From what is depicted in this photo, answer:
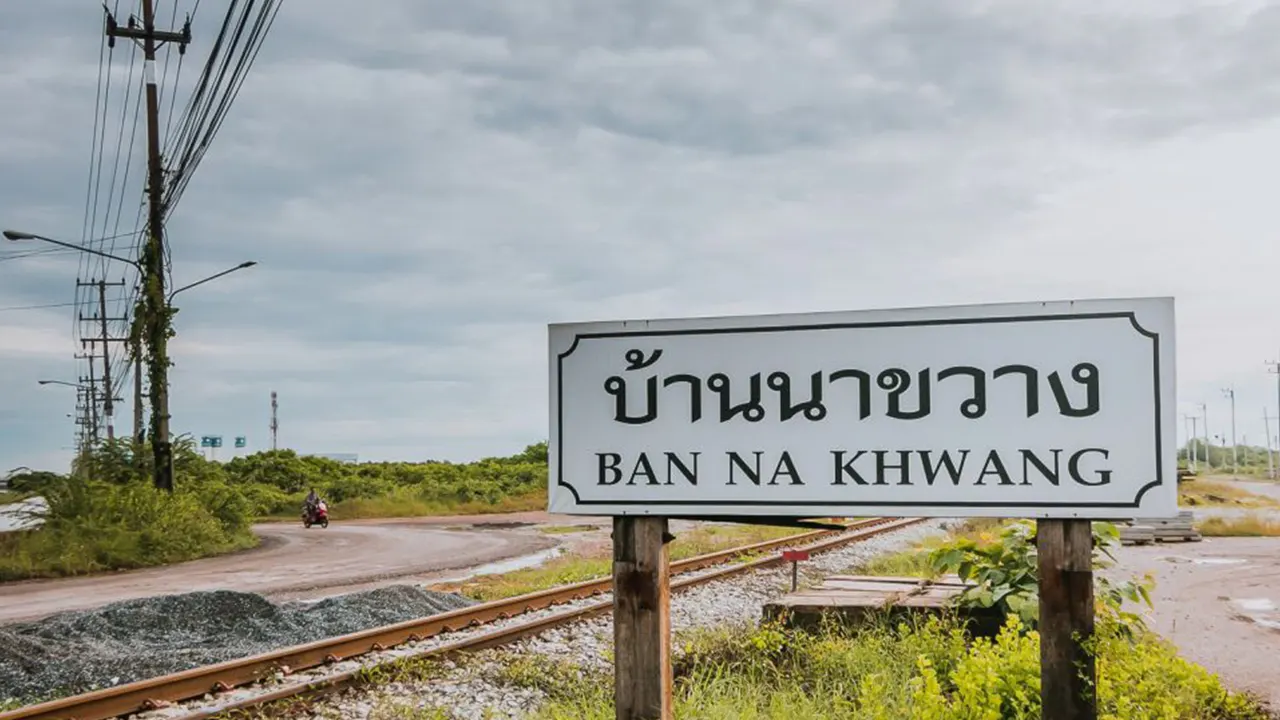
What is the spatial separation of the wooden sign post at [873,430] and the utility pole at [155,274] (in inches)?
912

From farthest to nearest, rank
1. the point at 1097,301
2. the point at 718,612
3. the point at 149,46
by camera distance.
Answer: the point at 149,46, the point at 718,612, the point at 1097,301

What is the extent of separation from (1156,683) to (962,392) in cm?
245

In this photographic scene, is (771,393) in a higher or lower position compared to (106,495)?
higher

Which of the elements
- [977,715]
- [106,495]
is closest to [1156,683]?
[977,715]

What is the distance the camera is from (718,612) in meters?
11.8

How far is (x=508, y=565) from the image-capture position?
18.9m

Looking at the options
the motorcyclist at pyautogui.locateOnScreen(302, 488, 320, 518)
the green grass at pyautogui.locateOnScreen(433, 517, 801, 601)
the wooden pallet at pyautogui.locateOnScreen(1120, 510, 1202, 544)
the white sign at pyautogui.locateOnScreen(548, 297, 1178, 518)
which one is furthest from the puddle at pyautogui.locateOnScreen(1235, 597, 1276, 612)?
the motorcyclist at pyautogui.locateOnScreen(302, 488, 320, 518)

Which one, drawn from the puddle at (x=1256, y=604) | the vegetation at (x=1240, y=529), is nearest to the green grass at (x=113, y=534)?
the puddle at (x=1256, y=604)

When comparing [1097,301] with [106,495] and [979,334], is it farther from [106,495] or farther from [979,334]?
[106,495]

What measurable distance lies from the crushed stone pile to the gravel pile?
1.48m

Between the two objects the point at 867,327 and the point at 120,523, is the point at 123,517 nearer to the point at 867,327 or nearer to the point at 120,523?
the point at 120,523

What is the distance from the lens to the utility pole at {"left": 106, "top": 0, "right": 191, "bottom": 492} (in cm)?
2498

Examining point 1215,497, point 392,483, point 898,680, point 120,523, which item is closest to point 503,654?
point 898,680

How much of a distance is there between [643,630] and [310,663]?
5.54 meters
